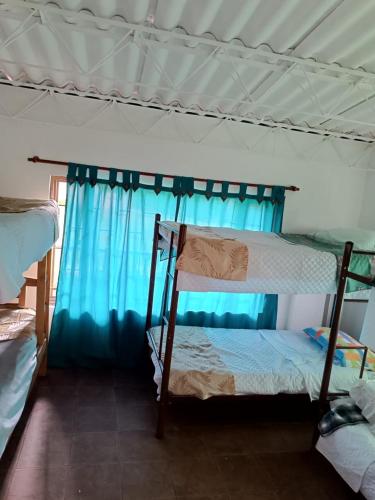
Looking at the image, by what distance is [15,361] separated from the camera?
8.64 feet

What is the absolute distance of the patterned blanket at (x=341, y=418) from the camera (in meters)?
2.53

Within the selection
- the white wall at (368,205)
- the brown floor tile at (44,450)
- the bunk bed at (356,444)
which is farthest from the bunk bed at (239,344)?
the white wall at (368,205)

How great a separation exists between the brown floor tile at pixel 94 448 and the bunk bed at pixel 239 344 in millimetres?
390

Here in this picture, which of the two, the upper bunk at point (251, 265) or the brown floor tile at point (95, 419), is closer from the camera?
the upper bunk at point (251, 265)

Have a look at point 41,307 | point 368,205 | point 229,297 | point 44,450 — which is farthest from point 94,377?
point 368,205

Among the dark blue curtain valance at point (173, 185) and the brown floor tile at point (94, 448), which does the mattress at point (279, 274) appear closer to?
the dark blue curtain valance at point (173, 185)

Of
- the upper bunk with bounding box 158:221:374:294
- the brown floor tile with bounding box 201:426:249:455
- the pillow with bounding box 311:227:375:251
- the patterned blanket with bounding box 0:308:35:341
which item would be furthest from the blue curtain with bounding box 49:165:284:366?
the brown floor tile with bounding box 201:426:249:455

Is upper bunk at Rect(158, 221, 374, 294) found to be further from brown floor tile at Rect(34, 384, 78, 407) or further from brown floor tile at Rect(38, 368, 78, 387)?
brown floor tile at Rect(38, 368, 78, 387)

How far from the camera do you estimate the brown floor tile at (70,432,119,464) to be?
260 centimetres

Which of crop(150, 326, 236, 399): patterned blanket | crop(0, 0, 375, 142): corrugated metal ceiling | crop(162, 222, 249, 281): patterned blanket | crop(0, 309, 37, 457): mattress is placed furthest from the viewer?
crop(150, 326, 236, 399): patterned blanket

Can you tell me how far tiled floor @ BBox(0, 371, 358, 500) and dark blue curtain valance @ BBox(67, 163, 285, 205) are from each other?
6.89 ft

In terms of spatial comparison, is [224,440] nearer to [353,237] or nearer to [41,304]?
[41,304]

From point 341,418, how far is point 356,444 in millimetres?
229

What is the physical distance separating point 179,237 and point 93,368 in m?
2.15
